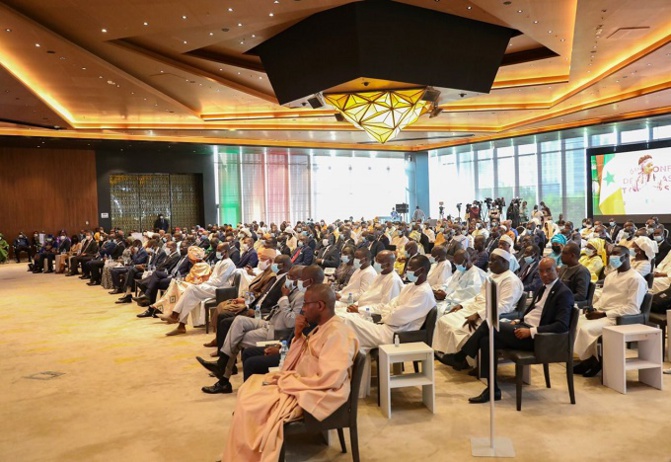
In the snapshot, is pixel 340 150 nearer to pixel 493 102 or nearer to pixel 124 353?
pixel 493 102

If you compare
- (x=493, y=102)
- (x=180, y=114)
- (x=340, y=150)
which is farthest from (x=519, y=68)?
(x=340, y=150)

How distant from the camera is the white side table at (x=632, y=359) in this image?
480 centimetres

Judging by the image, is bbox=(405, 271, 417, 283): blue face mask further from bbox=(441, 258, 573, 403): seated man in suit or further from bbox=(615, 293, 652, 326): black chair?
bbox=(615, 293, 652, 326): black chair

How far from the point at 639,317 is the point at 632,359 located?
450mm

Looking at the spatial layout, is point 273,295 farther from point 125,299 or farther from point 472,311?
point 125,299

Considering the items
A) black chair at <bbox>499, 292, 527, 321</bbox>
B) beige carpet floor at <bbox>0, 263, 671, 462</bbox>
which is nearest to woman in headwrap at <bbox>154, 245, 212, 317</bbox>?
beige carpet floor at <bbox>0, 263, 671, 462</bbox>

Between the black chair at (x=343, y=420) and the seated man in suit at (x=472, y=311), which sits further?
the seated man in suit at (x=472, y=311)

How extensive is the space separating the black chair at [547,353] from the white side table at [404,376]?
688 mm

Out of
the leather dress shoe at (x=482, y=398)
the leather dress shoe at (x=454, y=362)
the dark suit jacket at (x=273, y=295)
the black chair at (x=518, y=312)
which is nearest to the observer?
the leather dress shoe at (x=482, y=398)

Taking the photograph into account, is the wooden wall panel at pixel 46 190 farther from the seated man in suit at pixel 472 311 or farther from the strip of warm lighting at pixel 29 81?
the seated man in suit at pixel 472 311

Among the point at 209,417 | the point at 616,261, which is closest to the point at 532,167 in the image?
the point at 616,261

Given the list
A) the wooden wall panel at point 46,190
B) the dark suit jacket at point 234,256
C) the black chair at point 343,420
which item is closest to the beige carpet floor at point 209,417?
the black chair at point 343,420

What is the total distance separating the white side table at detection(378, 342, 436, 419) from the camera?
446 centimetres

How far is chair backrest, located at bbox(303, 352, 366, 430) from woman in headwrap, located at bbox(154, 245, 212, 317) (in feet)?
16.9
